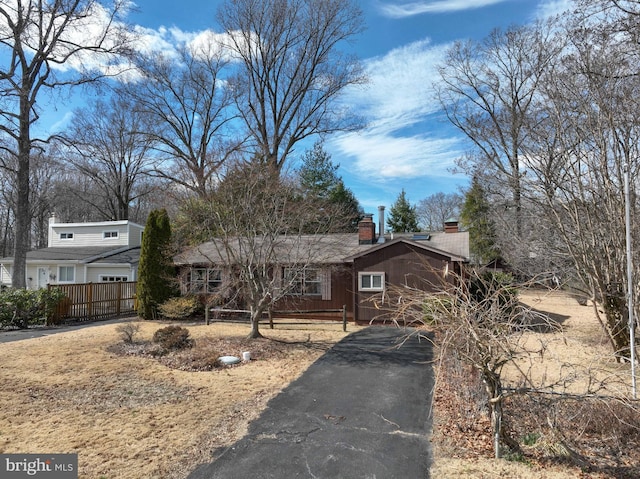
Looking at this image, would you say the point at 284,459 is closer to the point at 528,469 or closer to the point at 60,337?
the point at 528,469

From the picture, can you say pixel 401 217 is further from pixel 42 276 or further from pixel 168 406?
pixel 168 406

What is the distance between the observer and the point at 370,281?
1495 cm

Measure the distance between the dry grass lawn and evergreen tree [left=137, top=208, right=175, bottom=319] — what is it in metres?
5.45

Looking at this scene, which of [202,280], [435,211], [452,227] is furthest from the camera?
[435,211]

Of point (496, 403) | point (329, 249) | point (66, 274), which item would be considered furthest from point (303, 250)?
point (66, 274)

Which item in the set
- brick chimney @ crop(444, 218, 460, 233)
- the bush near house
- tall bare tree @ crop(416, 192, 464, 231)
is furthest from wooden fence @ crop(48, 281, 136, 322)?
tall bare tree @ crop(416, 192, 464, 231)

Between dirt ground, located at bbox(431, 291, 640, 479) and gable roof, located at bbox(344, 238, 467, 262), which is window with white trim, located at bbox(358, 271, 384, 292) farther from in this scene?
dirt ground, located at bbox(431, 291, 640, 479)

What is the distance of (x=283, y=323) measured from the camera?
48.1 ft

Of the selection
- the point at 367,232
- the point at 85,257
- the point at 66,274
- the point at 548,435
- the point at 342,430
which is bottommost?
the point at 342,430

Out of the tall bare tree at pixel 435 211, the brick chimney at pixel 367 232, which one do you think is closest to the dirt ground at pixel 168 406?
the brick chimney at pixel 367 232

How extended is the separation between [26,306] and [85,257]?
837 centimetres

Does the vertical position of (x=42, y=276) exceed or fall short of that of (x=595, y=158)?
it falls short

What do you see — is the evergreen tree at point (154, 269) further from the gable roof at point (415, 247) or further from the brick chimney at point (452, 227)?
the brick chimney at point (452, 227)

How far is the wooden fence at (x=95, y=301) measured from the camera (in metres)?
14.8
